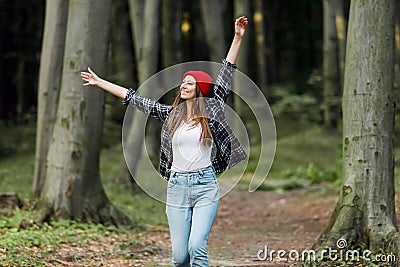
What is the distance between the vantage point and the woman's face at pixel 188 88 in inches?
265

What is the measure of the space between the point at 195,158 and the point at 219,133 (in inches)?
14.2

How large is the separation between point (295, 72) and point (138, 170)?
2941 cm

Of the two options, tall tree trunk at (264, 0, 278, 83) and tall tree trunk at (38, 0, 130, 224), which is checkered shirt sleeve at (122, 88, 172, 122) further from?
tall tree trunk at (264, 0, 278, 83)

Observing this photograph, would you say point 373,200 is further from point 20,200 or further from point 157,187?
point 20,200

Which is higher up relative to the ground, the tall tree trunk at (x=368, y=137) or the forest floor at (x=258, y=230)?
the tall tree trunk at (x=368, y=137)

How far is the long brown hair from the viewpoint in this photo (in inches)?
262

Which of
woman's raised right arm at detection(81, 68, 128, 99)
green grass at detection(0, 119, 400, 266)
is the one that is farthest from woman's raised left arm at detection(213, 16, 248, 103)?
green grass at detection(0, 119, 400, 266)

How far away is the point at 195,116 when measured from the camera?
22.0ft

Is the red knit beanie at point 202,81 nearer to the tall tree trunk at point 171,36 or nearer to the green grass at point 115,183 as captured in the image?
the green grass at point 115,183

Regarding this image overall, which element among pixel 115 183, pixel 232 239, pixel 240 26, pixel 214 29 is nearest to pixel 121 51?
pixel 214 29

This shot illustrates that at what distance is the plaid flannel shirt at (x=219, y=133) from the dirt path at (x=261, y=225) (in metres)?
2.56

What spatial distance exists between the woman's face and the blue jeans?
0.73 metres

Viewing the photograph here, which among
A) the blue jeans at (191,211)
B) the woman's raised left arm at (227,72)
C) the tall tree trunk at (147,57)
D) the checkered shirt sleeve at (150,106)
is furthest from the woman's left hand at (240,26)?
the tall tree trunk at (147,57)

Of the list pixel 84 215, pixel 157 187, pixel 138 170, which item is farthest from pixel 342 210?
pixel 138 170
